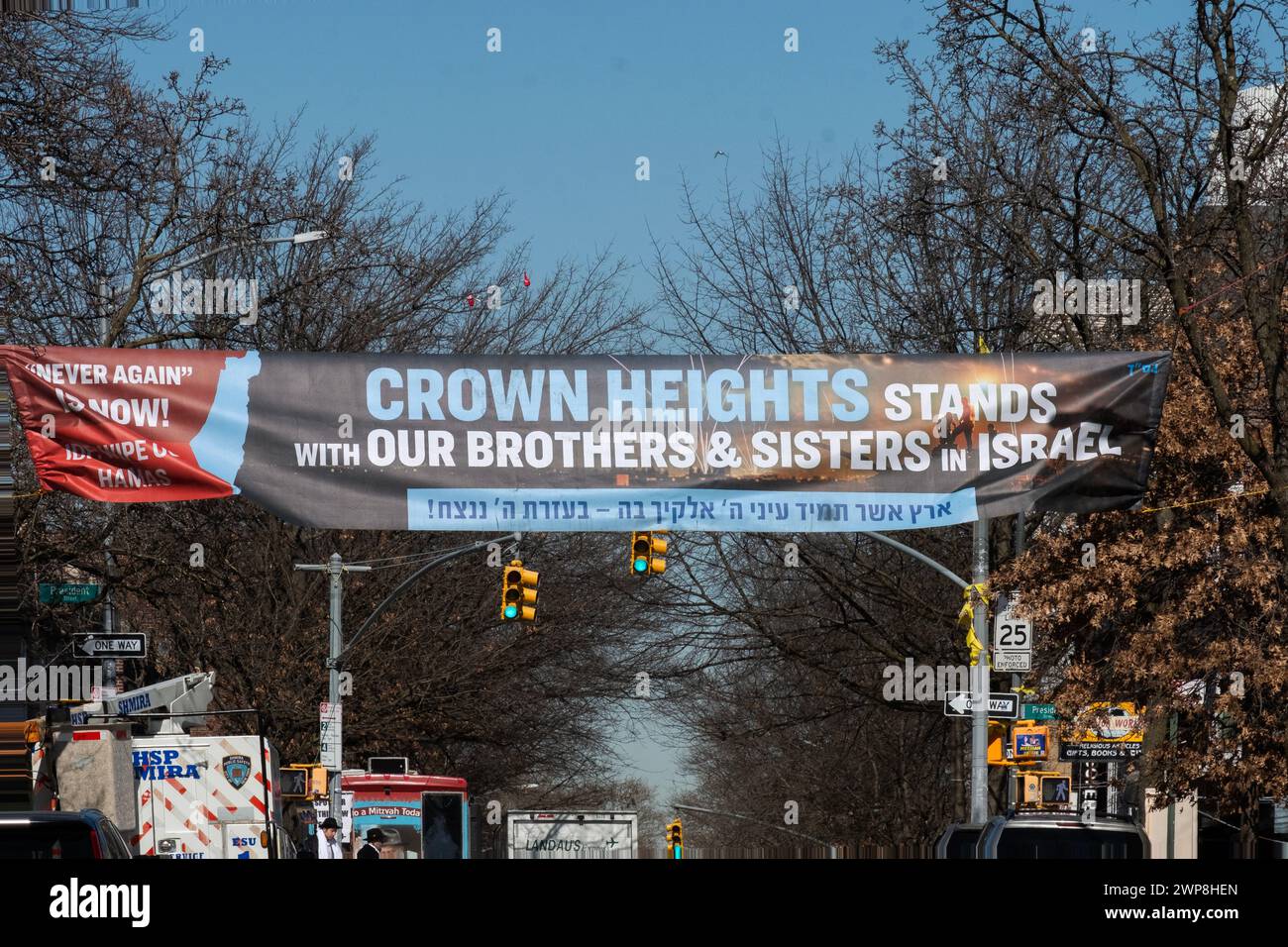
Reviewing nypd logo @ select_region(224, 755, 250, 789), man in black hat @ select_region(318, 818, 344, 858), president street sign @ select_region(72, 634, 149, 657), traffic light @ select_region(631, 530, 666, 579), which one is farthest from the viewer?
traffic light @ select_region(631, 530, 666, 579)

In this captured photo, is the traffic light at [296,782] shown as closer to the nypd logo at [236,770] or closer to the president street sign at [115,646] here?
the nypd logo at [236,770]

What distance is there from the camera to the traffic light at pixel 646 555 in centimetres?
2211

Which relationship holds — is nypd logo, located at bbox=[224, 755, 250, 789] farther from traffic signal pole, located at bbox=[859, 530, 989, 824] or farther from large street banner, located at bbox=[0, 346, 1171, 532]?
large street banner, located at bbox=[0, 346, 1171, 532]

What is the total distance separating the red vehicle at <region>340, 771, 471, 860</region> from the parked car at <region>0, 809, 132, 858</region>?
66.6ft

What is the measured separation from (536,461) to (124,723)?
1096 cm

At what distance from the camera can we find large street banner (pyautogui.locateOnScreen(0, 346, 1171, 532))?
10.5 m

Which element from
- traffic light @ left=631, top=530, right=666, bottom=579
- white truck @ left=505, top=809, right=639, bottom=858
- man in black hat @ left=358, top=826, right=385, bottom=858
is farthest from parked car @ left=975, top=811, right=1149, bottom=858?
white truck @ left=505, top=809, right=639, bottom=858

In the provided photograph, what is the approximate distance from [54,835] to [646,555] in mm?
13801

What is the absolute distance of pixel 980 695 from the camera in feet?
73.4

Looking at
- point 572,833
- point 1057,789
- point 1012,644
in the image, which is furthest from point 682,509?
point 1057,789

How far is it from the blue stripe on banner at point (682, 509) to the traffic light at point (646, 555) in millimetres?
11113

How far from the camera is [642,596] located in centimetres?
2864
